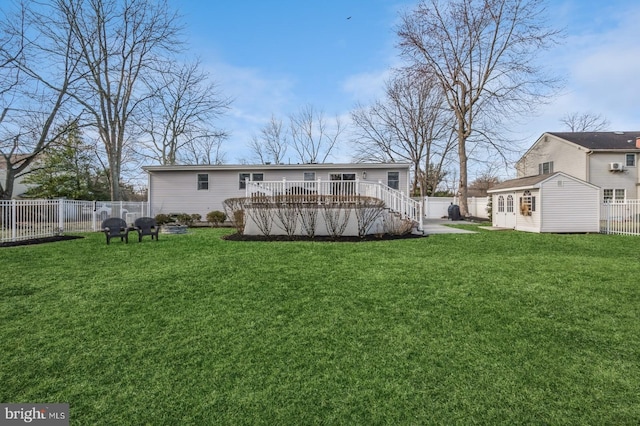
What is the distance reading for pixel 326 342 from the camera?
9.39ft

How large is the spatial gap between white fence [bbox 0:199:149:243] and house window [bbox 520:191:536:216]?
16085 millimetres

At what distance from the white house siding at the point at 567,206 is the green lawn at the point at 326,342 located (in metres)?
6.41

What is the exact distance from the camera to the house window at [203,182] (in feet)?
53.5

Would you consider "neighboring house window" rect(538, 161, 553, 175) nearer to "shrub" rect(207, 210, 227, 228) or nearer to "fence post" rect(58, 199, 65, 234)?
"shrub" rect(207, 210, 227, 228)

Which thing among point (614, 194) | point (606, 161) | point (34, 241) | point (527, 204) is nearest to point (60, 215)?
point (34, 241)

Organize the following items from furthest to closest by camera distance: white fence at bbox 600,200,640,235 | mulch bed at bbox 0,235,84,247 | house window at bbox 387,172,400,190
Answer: house window at bbox 387,172,400,190 → white fence at bbox 600,200,640,235 → mulch bed at bbox 0,235,84,247

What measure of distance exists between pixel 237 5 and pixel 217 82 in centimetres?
1411

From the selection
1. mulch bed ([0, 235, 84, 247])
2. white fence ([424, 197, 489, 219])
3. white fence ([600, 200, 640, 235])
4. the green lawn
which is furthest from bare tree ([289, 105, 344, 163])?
the green lawn

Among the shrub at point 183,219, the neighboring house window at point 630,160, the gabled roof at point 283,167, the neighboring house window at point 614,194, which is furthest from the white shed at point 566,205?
the shrub at point 183,219

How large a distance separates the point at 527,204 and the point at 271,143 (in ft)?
85.8

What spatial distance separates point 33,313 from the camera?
3459 mm

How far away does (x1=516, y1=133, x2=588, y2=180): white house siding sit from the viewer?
20.6 meters

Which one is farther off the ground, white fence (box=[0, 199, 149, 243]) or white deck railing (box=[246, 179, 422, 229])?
white deck railing (box=[246, 179, 422, 229])

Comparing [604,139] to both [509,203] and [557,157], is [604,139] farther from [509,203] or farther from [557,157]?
[509,203]
